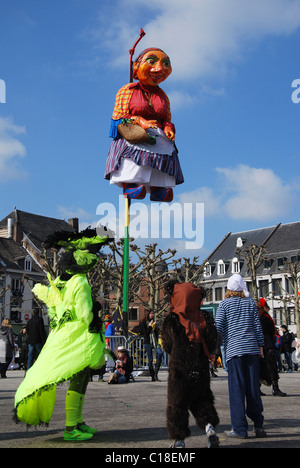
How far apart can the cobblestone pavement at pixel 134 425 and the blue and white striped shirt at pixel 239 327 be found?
893mm

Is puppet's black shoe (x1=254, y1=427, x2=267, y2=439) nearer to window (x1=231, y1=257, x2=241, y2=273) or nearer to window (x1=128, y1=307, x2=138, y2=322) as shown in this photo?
window (x1=128, y1=307, x2=138, y2=322)

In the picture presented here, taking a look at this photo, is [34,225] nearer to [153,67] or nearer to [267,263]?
[267,263]

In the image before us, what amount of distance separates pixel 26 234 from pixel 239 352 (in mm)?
60005

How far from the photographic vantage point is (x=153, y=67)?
50.3 feet

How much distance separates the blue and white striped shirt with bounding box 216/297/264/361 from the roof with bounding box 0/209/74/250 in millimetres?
58298

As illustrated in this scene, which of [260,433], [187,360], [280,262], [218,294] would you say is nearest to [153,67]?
[187,360]

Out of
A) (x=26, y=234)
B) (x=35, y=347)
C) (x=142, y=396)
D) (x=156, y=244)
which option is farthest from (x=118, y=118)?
(x=26, y=234)

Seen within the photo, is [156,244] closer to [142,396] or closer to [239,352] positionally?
[142,396]

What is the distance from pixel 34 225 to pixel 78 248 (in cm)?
6227

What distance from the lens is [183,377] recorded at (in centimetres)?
534

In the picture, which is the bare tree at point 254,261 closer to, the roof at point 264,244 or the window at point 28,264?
the roof at point 264,244

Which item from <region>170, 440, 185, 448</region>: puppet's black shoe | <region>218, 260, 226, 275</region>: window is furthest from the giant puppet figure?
<region>218, 260, 226, 275</region>: window

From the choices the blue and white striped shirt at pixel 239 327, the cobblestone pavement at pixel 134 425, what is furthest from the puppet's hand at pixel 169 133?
the blue and white striped shirt at pixel 239 327

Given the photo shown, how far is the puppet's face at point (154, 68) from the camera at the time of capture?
605 inches
